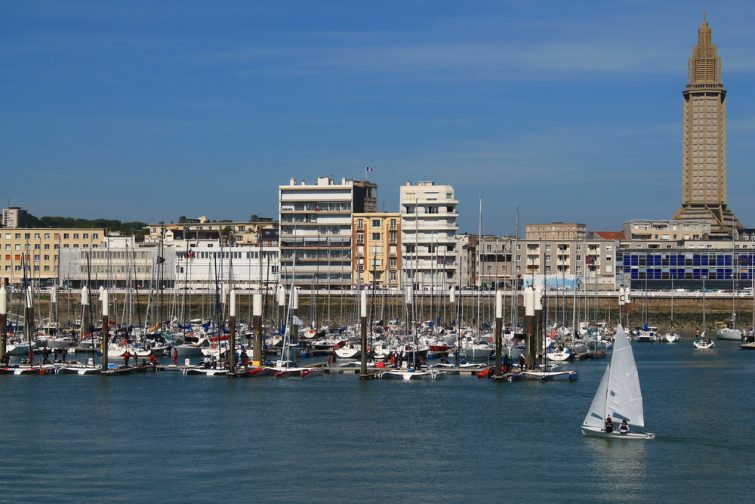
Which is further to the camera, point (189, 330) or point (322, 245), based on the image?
point (322, 245)

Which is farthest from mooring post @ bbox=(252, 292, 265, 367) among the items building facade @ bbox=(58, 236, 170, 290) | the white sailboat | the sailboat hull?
building facade @ bbox=(58, 236, 170, 290)

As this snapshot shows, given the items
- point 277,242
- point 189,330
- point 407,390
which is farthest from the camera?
point 277,242

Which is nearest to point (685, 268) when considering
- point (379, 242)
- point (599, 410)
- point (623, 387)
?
point (379, 242)

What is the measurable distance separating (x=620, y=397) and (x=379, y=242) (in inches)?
4671

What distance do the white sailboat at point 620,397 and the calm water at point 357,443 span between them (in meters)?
0.81

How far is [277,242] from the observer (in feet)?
628

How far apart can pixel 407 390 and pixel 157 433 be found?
70.7 ft

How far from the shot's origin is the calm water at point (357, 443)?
47.5 metres

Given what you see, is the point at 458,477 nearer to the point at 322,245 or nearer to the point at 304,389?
the point at 304,389

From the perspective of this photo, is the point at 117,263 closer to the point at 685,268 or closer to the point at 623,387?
the point at 685,268

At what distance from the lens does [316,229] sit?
17675cm

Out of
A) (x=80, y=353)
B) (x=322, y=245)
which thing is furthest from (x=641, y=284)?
(x=80, y=353)

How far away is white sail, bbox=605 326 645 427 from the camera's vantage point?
57875mm

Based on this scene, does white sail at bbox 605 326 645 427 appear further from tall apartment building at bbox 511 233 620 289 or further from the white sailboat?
tall apartment building at bbox 511 233 620 289
